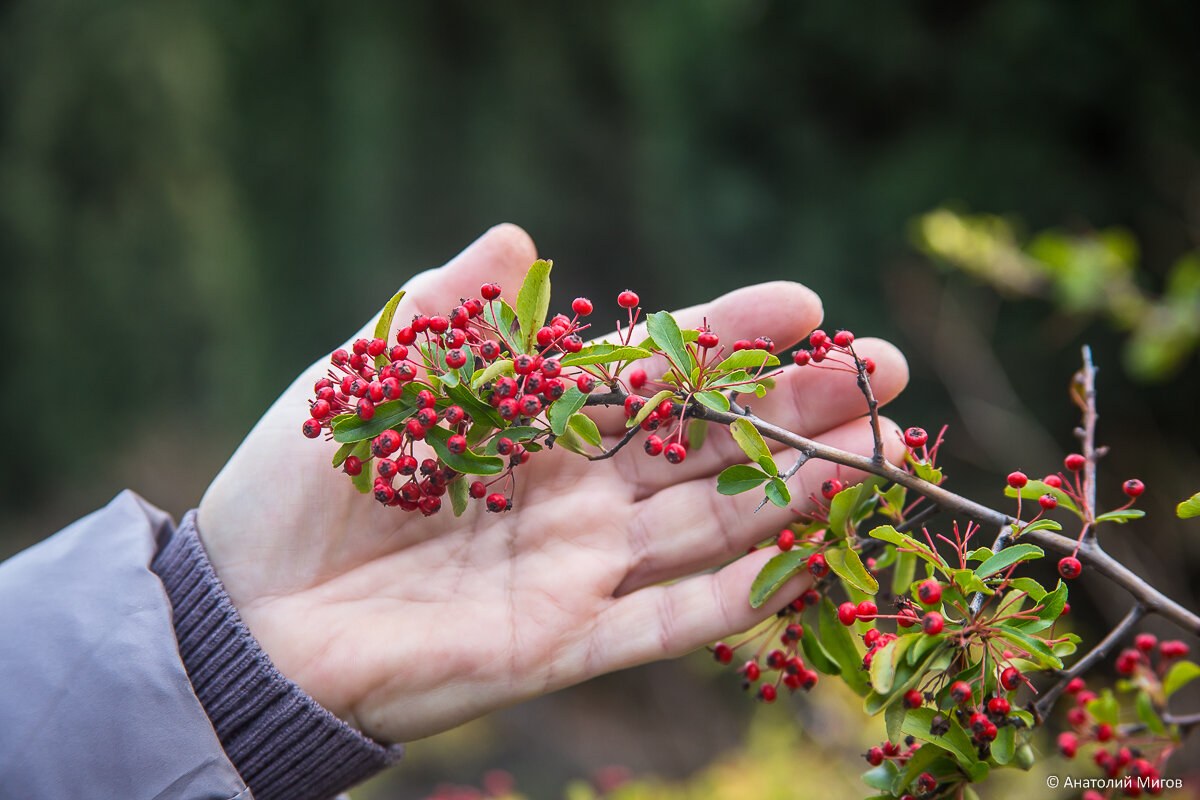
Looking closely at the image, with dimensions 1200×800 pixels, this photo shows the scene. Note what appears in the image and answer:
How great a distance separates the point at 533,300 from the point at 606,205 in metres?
4.71

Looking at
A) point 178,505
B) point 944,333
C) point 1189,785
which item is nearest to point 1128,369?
point 944,333

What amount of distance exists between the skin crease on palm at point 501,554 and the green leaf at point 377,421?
1.21ft

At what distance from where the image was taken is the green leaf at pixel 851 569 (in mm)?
1141

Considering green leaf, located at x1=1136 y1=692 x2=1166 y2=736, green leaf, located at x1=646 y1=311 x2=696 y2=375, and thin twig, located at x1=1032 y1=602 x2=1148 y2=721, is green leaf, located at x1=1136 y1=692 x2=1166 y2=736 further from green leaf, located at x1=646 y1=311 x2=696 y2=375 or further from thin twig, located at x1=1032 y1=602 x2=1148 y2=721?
green leaf, located at x1=646 y1=311 x2=696 y2=375

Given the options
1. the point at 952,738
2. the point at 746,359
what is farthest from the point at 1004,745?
the point at 746,359

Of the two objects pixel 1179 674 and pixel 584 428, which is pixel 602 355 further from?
pixel 1179 674

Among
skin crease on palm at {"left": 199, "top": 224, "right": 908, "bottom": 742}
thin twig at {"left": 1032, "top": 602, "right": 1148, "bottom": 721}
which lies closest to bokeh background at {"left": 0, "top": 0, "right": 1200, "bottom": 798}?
skin crease on palm at {"left": 199, "top": 224, "right": 908, "bottom": 742}

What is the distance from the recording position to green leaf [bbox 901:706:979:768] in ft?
3.36

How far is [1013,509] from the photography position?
139 inches

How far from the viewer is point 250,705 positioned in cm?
137

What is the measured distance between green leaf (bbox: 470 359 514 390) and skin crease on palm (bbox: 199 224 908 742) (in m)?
0.41

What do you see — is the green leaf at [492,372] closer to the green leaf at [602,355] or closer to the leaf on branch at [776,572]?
the green leaf at [602,355]

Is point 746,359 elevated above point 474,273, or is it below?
below

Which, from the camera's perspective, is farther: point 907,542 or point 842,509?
point 842,509
